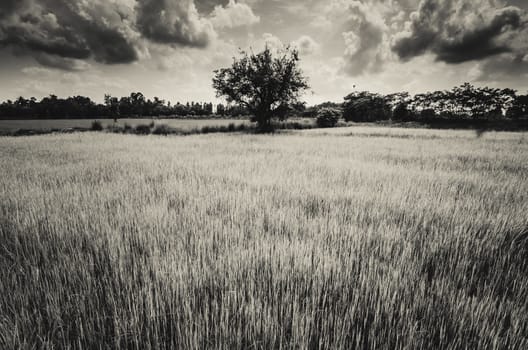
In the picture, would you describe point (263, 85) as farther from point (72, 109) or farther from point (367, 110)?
point (72, 109)

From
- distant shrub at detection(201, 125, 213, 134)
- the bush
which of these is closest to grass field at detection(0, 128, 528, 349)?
distant shrub at detection(201, 125, 213, 134)

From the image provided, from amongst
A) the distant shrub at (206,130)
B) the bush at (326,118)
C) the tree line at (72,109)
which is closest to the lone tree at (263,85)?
the distant shrub at (206,130)

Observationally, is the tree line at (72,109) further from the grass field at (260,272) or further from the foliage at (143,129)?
the grass field at (260,272)

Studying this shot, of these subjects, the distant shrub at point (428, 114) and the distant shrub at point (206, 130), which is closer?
the distant shrub at point (206, 130)

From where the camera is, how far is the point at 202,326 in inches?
42.4

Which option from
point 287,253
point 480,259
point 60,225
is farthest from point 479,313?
point 60,225

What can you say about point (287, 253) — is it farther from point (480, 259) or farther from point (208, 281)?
point (480, 259)

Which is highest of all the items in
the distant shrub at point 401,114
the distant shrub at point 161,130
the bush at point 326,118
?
the distant shrub at point 401,114

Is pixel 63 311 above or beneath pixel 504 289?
above

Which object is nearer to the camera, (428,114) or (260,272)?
(260,272)

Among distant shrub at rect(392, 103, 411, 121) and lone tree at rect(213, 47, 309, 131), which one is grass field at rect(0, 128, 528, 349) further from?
distant shrub at rect(392, 103, 411, 121)

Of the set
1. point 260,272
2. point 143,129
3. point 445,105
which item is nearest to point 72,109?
point 143,129

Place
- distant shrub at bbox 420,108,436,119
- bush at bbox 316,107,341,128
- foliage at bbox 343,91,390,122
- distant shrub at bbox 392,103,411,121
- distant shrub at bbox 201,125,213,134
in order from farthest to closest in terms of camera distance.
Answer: foliage at bbox 343,91,390,122 < distant shrub at bbox 392,103,411,121 < distant shrub at bbox 420,108,436,119 < bush at bbox 316,107,341,128 < distant shrub at bbox 201,125,213,134

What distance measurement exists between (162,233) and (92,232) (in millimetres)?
731
